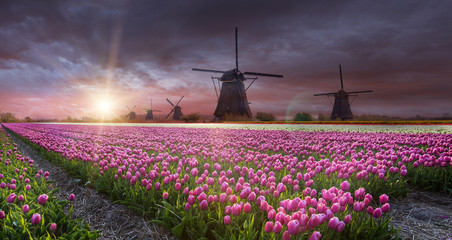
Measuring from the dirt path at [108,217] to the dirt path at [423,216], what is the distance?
126 inches

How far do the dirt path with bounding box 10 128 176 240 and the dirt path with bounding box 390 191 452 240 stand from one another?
3.20 m

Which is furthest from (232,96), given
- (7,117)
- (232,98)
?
(7,117)

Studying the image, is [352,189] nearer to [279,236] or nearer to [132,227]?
[279,236]

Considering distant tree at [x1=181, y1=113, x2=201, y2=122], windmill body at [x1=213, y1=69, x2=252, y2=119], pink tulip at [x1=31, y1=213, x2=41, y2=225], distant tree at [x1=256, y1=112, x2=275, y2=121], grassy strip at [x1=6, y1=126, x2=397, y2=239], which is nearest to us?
grassy strip at [x1=6, y1=126, x2=397, y2=239]

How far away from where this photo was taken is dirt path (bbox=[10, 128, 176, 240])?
11.9ft

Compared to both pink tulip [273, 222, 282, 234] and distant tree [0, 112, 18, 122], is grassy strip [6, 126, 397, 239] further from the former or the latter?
distant tree [0, 112, 18, 122]

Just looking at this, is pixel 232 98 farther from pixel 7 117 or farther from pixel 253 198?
pixel 7 117

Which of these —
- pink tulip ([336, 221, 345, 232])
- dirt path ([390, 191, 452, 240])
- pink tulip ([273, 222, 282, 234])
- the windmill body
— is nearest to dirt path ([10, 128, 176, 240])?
pink tulip ([273, 222, 282, 234])

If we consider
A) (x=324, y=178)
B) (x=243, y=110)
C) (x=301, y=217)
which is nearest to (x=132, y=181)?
(x=301, y=217)

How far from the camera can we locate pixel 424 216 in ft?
13.1

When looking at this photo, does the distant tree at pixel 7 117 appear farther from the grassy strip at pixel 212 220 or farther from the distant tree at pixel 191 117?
the grassy strip at pixel 212 220

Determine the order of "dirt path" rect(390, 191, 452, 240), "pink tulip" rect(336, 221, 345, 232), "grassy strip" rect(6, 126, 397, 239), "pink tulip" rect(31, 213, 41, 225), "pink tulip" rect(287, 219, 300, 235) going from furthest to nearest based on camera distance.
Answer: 1. "dirt path" rect(390, 191, 452, 240)
2. "pink tulip" rect(31, 213, 41, 225)
3. "grassy strip" rect(6, 126, 397, 239)
4. "pink tulip" rect(336, 221, 345, 232)
5. "pink tulip" rect(287, 219, 300, 235)

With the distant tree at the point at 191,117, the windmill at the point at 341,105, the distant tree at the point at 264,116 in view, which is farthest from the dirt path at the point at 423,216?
the windmill at the point at 341,105

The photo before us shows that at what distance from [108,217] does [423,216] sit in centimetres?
495
